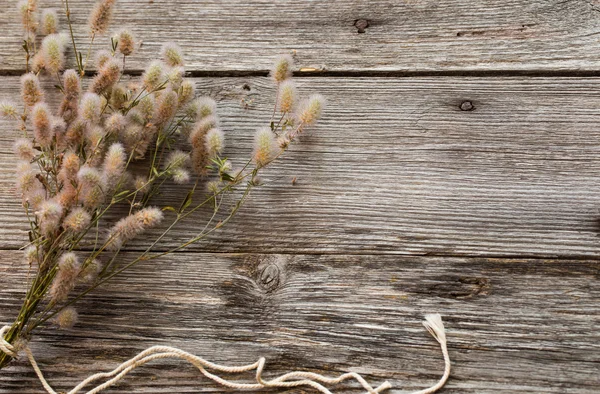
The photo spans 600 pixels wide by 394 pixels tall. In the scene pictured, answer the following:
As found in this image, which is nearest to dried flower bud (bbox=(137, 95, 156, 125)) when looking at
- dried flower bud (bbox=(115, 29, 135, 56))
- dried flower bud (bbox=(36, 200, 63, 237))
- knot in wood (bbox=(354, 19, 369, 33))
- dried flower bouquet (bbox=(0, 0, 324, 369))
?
dried flower bouquet (bbox=(0, 0, 324, 369))

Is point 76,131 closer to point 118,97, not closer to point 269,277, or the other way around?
point 118,97

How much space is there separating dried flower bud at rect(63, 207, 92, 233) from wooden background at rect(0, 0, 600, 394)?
160 mm

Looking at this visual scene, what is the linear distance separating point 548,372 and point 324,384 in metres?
0.36

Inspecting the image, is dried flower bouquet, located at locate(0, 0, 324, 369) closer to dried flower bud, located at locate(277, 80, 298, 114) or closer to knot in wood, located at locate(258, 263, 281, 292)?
dried flower bud, located at locate(277, 80, 298, 114)

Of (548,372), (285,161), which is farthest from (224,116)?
(548,372)

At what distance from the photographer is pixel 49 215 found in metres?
0.84

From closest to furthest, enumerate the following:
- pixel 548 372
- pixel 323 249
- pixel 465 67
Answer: pixel 548 372
pixel 323 249
pixel 465 67

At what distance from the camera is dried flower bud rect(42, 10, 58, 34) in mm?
1140

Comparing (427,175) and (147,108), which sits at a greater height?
(427,175)

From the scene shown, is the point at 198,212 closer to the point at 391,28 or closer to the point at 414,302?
the point at 414,302

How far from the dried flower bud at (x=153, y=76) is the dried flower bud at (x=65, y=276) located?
1.05 feet

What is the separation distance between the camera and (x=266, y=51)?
3.79 ft

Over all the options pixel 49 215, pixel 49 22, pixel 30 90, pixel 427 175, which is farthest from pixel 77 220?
pixel 427 175

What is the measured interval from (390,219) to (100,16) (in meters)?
0.67
